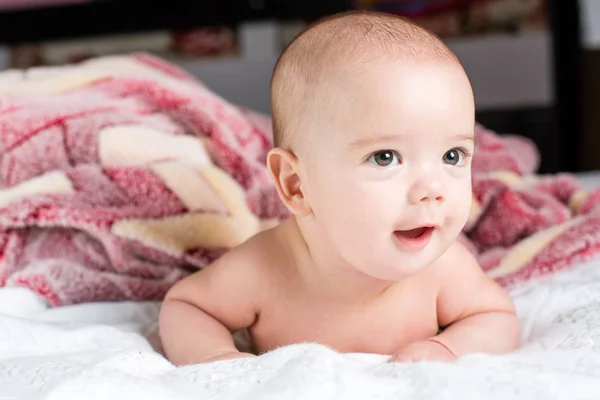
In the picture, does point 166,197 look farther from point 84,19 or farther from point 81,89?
point 84,19

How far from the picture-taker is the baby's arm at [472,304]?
88cm

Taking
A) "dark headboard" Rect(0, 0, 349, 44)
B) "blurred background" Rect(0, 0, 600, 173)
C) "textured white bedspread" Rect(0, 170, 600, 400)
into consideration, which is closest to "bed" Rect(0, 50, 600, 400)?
"textured white bedspread" Rect(0, 170, 600, 400)

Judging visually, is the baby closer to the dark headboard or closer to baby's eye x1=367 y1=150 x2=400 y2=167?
baby's eye x1=367 y1=150 x2=400 y2=167

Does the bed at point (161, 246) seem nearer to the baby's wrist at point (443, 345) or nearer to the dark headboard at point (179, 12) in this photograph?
the baby's wrist at point (443, 345)

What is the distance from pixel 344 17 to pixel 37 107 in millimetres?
657

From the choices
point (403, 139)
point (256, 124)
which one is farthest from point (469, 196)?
point (256, 124)

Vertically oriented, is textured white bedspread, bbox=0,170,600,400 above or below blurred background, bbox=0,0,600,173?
above

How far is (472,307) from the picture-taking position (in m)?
Result: 0.91

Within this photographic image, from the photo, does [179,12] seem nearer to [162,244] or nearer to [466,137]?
[162,244]

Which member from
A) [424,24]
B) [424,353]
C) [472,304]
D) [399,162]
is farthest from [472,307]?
[424,24]

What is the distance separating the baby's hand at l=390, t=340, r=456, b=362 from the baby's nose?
16cm

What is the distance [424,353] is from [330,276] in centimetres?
13

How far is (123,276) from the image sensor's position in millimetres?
1110

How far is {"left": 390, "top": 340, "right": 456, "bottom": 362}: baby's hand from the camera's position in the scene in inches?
31.2
